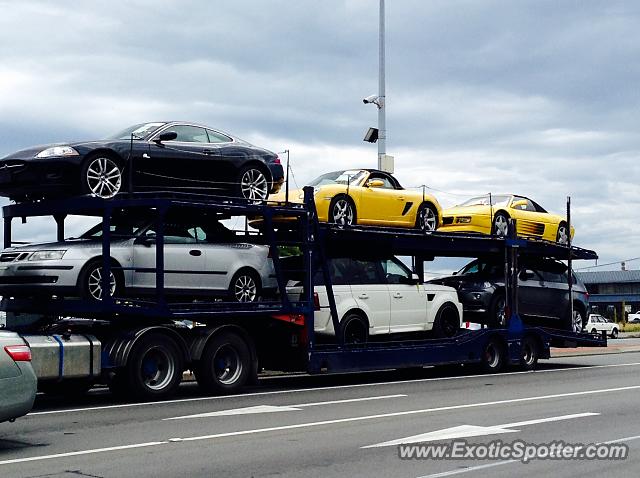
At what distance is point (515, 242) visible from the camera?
20234mm

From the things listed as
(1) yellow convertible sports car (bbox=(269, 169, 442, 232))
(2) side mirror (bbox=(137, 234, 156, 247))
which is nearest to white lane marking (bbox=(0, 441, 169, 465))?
(2) side mirror (bbox=(137, 234, 156, 247))

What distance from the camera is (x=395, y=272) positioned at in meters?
18.2

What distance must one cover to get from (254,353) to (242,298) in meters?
0.94

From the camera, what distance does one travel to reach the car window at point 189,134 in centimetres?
1485

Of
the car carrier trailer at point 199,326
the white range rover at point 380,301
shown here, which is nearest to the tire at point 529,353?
the white range rover at point 380,301

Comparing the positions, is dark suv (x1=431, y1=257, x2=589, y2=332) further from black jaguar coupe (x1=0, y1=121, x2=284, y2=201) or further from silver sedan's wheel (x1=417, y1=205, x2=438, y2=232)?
black jaguar coupe (x1=0, y1=121, x2=284, y2=201)

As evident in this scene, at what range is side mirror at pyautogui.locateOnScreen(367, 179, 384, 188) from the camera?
57.6 feet

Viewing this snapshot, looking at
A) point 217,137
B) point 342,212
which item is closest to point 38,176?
point 217,137

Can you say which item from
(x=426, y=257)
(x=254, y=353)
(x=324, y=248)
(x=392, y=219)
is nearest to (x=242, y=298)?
(x=254, y=353)

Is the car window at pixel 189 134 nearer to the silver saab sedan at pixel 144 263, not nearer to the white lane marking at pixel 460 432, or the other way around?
the silver saab sedan at pixel 144 263

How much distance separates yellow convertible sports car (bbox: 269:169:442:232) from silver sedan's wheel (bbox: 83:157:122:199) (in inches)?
124

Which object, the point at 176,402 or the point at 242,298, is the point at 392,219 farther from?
the point at 176,402

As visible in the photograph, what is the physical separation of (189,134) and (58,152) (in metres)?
2.19

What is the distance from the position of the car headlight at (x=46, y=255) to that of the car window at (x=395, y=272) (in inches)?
258
